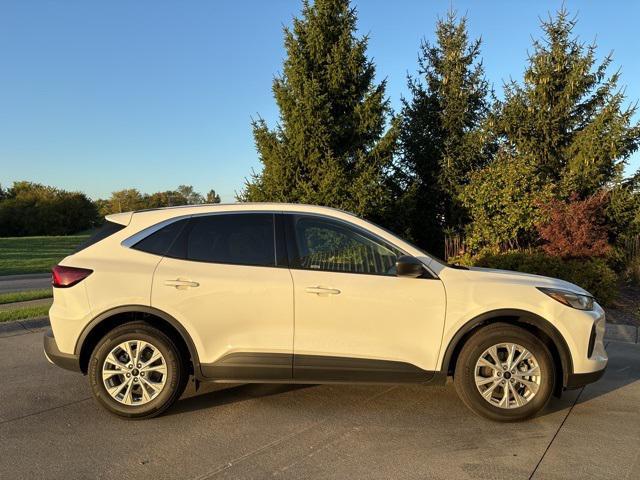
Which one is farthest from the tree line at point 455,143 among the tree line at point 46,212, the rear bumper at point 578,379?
the tree line at point 46,212

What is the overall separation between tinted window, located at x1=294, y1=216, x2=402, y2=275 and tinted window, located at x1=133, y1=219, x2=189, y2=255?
1023 mm

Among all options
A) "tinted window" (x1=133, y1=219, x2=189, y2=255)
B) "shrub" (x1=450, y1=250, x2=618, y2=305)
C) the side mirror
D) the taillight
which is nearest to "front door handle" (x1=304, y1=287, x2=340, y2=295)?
the side mirror

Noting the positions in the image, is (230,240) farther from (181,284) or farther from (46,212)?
(46,212)

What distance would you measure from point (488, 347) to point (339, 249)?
1.45 m

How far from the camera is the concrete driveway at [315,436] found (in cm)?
339

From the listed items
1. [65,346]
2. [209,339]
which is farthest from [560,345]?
[65,346]

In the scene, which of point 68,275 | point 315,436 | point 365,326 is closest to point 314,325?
point 365,326

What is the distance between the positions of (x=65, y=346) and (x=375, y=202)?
8316 millimetres

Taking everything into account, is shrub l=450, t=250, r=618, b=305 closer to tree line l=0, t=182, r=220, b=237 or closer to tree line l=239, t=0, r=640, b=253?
tree line l=239, t=0, r=640, b=253

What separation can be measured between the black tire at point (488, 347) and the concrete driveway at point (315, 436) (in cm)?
11

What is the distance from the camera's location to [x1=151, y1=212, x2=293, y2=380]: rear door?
4.14 m

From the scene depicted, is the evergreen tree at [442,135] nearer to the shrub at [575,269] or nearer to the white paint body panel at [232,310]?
the shrub at [575,269]

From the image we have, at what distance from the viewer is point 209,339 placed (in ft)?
13.7

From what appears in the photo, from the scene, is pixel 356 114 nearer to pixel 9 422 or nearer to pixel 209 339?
pixel 209 339
